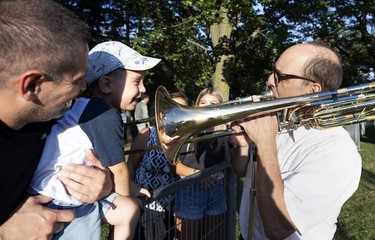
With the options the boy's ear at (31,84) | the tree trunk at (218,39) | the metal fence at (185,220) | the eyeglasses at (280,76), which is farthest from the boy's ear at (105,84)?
the tree trunk at (218,39)

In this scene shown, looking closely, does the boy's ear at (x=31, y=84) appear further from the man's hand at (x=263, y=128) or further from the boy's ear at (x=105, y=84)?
the man's hand at (x=263, y=128)

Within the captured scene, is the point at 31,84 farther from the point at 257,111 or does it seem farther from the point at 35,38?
the point at 257,111

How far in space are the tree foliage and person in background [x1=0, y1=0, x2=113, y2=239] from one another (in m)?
9.55

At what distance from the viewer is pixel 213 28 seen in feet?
43.3

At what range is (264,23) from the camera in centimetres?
1257

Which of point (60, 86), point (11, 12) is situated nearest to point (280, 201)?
point (60, 86)

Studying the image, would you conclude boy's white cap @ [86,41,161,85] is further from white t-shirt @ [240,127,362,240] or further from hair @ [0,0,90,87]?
white t-shirt @ [240,127,362,240]

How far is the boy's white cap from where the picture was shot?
2.12m

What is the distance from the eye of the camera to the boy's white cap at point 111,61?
6.96ft

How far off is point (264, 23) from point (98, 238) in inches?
466

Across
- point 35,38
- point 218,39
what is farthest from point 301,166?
point 218,39

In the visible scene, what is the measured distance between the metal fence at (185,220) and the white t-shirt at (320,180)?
640mm

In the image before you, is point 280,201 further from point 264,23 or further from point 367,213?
point 264,23

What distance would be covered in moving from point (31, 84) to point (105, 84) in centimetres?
90
